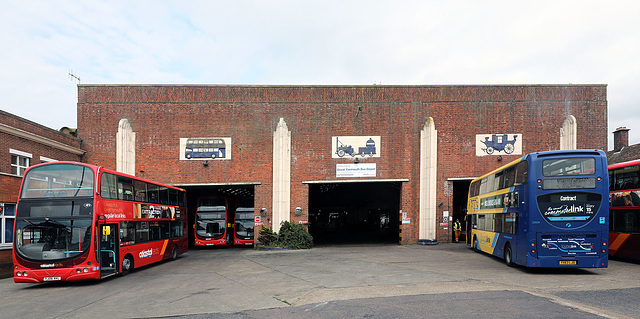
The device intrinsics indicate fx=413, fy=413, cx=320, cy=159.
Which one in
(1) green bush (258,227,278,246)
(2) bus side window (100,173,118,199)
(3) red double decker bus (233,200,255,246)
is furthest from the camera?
(3) red double decker bus (233,200,255,246)

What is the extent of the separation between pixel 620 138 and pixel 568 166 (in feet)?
78.7

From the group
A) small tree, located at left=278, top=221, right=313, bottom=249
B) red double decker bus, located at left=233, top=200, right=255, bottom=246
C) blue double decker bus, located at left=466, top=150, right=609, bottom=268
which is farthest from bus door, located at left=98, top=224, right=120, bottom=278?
blue double decker bus, located at left=466, top=150, right=609, bottom=268

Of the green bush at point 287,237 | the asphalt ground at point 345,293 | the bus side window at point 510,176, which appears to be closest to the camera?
the asphalt ground at point 345,293

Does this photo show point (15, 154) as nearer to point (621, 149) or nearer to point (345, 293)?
point (345, 293)

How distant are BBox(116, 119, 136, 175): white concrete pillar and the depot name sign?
420 inches

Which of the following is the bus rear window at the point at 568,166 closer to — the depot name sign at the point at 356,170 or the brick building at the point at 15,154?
the depot name sign at the point at 356,170

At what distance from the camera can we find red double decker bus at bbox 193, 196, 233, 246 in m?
22.3

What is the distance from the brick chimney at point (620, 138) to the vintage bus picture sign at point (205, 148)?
27090 millimetres

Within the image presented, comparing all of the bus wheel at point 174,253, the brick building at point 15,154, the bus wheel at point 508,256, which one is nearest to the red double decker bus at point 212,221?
the bus wheel at point 174,253

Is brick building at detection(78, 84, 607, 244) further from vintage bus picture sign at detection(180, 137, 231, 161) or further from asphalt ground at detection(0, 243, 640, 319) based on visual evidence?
asphalt ground at detection(0, 243, 640, 319)

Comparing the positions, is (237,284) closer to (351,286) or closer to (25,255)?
(351,286)

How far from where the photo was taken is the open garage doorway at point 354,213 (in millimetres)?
29620

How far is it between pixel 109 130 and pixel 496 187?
18.5 m

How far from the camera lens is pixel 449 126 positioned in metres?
21.7
